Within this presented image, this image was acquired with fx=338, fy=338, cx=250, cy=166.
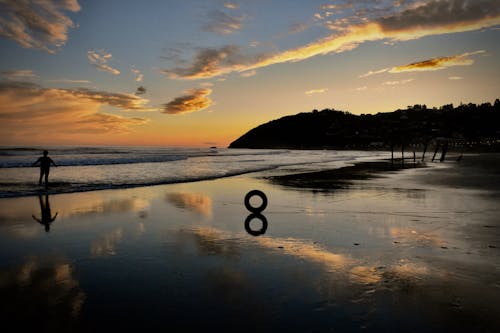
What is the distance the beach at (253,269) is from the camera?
4.50 m

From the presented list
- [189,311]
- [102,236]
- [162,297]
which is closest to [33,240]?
[102,236]

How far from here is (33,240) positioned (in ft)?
28.2

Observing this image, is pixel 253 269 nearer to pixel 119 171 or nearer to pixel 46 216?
pixel 46 216

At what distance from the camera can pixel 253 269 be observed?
6.35m

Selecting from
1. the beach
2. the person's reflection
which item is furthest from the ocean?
the beach

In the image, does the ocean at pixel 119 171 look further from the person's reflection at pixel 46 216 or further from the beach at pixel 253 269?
the beach at pixel 253 269

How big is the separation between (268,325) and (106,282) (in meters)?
3.07

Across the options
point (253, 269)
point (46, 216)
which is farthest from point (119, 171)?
point (253, 269)

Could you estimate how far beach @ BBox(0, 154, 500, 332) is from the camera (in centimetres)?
450

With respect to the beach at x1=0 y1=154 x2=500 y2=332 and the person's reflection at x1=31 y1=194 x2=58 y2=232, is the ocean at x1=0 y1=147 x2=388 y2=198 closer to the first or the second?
the person's reflection at x1=31 y1=194 x2=58 y2=232

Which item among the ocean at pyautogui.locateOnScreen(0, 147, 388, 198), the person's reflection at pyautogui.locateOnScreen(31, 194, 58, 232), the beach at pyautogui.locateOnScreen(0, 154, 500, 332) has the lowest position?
the beach at pyautogui.locateOnScreen(0, 154, 500, 332)

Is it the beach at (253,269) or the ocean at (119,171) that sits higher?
the ocean at (119,171)

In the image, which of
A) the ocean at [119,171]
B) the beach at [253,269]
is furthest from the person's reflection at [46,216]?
the ocean at [119,171]

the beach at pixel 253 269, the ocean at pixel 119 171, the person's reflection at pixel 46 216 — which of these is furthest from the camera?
the ocean at pixel 119 171
